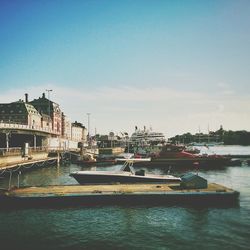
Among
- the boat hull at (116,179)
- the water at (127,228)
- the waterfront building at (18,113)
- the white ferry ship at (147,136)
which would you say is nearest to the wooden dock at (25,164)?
the boat hull at (116,179)

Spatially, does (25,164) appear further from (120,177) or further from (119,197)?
(119,197)

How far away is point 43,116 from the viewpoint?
12525cm

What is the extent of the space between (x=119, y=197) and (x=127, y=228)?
478 centimetres

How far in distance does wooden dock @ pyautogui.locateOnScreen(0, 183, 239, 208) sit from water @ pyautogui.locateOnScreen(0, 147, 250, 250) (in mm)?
631

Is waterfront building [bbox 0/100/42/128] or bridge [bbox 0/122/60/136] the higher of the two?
waterfront building [bbox 0/100/42/128]

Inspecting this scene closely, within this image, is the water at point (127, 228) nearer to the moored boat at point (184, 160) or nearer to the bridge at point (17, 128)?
the moored boat at point (184, 160)

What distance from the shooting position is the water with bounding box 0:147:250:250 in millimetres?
16984

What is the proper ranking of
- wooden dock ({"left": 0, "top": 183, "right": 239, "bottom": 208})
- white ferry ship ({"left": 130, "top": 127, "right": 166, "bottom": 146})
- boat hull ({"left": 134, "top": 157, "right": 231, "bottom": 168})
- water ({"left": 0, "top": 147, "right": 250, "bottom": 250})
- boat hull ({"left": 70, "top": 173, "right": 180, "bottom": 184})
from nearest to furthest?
water ({"left": 0, "top": 147, "right": 250, "bottom": 250}) < wooden dock ({"left": 0, "top": 183, "right": 239, "bottom": 208}) < boat hull ({"left": 70, "top": 173, "right": 180, "bottom": 184}) < boat hull ({"left": 134, "top": 157, "right": 231, "bottom": 168}) < white ferry ship ({"left": 130, "top": 127, "right": 166, "bottom": 146})


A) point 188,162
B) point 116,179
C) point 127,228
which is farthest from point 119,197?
point 188,162

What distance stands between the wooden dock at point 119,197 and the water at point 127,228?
2.07 feet

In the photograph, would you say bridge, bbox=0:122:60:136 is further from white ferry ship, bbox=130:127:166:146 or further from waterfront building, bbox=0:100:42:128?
white ferry ship, bbox=130:127:166:146

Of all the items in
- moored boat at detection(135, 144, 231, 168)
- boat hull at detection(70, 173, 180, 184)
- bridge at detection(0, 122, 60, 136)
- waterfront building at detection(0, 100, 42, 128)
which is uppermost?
waterfront building at detection(0, 100, 42, 128)

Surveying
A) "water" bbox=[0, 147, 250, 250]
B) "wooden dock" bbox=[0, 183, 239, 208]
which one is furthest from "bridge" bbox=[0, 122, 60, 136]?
"water" bbox=[0, 147, 250, 250]

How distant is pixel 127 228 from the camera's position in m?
19.7
